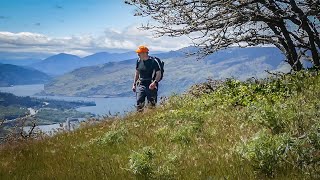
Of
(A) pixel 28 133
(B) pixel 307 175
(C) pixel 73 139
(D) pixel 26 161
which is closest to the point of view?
(B) pixel 307 175

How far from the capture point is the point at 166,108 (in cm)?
1201

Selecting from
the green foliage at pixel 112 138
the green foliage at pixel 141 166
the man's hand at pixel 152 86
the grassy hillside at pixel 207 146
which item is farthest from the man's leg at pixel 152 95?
the green foliage at pixel 141 166

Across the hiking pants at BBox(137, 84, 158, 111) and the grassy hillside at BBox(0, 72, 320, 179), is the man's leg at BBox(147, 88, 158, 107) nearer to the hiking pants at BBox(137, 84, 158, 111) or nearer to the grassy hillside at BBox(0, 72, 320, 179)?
the hiking pants at BBox(137, 84, 158, 111)

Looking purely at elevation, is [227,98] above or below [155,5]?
below

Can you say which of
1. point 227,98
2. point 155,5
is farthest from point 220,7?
point 227,98

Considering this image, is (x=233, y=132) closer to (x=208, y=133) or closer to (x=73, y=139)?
(x=208, y=133)

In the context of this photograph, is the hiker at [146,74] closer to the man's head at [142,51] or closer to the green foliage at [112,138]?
the man's head at [142,51]

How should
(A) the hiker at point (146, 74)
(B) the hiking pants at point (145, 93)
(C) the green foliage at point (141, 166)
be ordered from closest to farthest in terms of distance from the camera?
(C) the green foliage at point (141, 166), (A) the hiker at point (146, 74), (B) the hiking pants at point (145, 93)

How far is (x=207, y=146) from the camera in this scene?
6137 millimetres

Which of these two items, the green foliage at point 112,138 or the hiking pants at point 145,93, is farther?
the hiking pants at point 145,93

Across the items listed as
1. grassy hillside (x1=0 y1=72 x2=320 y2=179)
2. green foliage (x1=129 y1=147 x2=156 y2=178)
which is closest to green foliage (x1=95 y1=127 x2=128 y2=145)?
grassy hillside (x1=0 y1=72 x2=320 y2=179)

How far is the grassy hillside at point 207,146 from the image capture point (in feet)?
14.4

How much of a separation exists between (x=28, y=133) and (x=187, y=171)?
302 inches

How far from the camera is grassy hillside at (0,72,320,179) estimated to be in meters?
4.40
